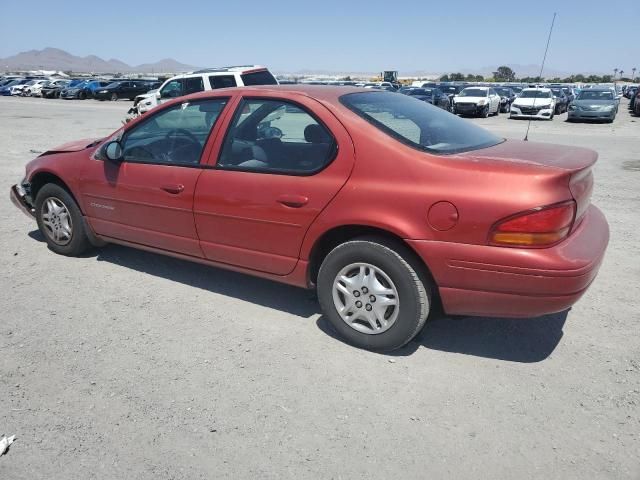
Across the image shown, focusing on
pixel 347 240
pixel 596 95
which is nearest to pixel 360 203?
pixel 347 240

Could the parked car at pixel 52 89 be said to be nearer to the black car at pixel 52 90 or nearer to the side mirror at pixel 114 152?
the black car at pixel 52 90

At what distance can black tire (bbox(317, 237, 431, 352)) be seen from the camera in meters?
3.06

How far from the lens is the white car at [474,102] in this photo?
25125 millimetres

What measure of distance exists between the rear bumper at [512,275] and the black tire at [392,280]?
114 millimetres

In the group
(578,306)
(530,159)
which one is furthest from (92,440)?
(578,306)

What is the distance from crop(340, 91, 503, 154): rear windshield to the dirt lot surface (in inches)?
50.7

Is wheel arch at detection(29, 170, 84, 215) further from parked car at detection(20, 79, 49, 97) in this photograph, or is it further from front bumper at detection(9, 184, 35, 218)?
parked car at detection(20, 79, 49, 97)

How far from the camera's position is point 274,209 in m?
3.43

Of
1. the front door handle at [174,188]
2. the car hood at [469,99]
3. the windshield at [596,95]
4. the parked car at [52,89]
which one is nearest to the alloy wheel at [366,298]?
the front door handle at [174,188]

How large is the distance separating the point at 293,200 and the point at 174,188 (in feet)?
3.52

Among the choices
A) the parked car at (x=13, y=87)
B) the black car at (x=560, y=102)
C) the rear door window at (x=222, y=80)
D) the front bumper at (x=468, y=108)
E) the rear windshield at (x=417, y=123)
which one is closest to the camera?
the rear windshield at (x=417, y=123)

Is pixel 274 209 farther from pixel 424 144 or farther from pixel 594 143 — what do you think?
pixel 594 143

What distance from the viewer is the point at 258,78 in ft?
47.1

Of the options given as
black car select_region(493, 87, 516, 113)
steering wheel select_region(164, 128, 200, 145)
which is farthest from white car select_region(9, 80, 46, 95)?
steering wheel select_region(164, 128, 200, 145)
